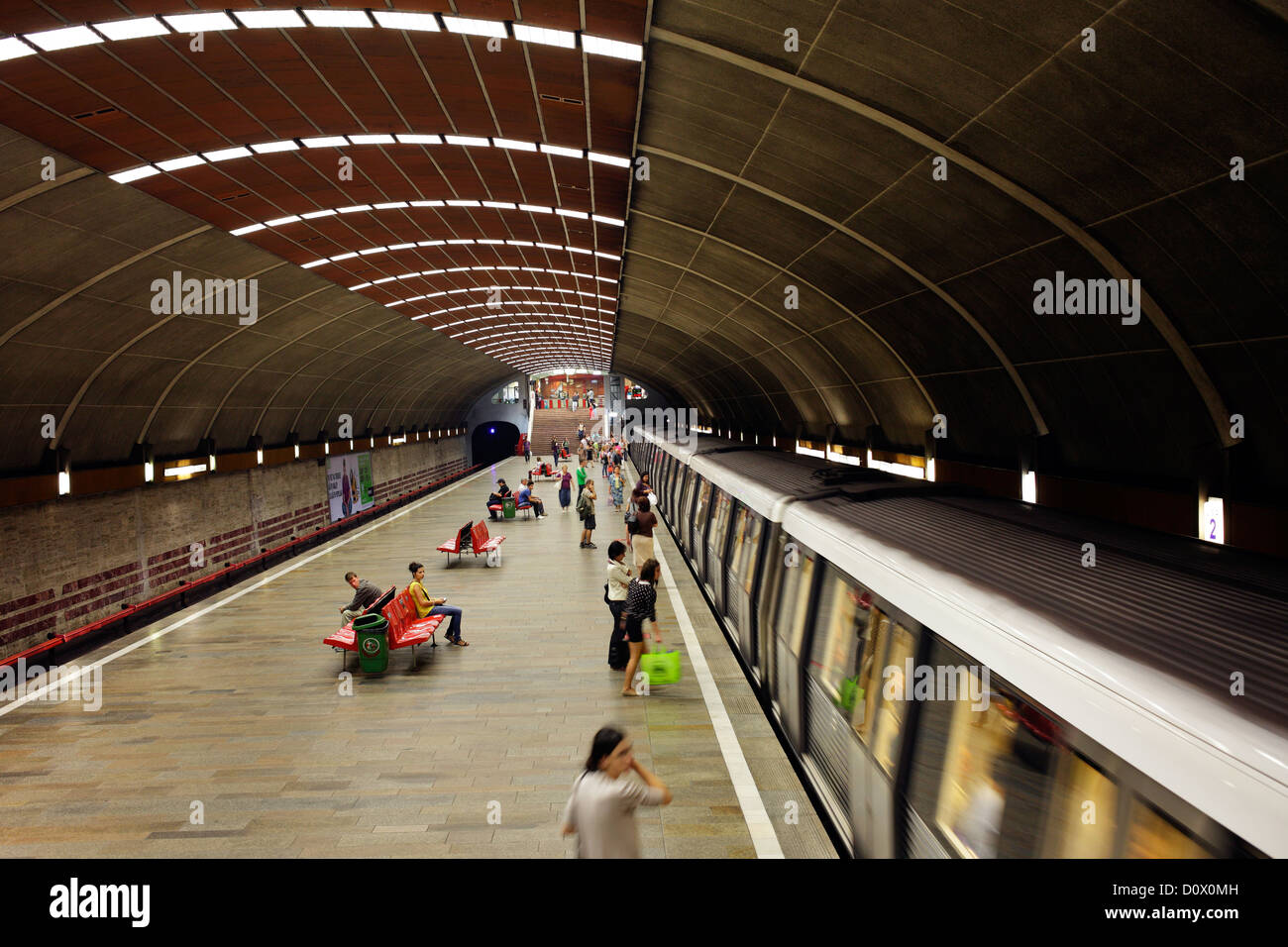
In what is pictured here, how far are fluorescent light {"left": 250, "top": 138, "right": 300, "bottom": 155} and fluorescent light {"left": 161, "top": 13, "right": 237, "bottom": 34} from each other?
118 inches

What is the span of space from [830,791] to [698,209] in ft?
25.9

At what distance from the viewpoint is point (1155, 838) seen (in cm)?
221

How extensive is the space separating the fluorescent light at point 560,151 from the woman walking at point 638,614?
535 centimetres

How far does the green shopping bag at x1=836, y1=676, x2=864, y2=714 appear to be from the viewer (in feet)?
15.5

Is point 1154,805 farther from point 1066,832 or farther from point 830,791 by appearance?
point 830,791

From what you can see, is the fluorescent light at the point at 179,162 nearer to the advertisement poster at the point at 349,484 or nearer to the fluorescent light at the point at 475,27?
the fluorescent light at the point at 475,27

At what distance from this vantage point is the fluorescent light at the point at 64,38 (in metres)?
6.63

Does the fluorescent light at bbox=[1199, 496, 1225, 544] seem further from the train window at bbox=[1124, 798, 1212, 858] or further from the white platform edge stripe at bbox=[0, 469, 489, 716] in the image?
the white platform edge stripe at bbox=[0, 469, 489, 716]

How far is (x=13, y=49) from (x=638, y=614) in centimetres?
705

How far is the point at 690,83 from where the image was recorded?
730cm

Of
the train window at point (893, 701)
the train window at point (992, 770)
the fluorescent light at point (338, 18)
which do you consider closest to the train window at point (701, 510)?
the fluorescent light at point (338, 18)

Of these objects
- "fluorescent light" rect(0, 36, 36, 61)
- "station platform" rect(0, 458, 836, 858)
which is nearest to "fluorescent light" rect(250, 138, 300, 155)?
"fluorescent light" rect(0, 36, 36, 61)

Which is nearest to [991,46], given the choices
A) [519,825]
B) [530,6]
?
[530,6]

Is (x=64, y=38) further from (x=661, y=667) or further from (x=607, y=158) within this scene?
(x=661, y=667)
